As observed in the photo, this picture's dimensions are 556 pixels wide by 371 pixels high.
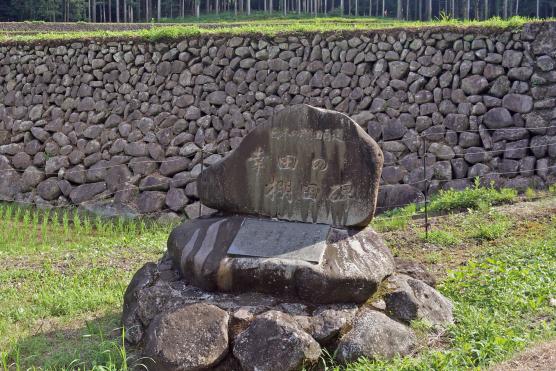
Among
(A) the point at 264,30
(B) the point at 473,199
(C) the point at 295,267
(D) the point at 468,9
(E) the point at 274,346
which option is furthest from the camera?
(D) the point at 468,9

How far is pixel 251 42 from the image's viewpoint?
41.5 ft

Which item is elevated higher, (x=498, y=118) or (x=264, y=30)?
(x=264, y=30)

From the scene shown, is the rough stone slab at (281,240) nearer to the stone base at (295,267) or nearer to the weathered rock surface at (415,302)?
the stone base at (295,267)

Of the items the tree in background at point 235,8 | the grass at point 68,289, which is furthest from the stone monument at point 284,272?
the tree in background at point 235,8

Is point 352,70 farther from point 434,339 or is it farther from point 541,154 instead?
point 434,339

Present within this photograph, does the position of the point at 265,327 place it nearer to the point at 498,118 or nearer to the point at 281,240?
the point at 281,240

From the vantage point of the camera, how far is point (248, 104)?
12469mm

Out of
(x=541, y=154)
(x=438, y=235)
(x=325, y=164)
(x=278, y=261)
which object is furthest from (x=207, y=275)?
(x=541, y=154)

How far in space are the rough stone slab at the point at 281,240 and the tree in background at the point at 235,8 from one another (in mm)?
32175

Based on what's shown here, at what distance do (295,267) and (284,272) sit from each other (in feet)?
0.31

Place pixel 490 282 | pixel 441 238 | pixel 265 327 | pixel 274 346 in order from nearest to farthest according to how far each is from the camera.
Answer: pixel 274 346
pixel 265 327
pixel 490 282
pixel 441 238

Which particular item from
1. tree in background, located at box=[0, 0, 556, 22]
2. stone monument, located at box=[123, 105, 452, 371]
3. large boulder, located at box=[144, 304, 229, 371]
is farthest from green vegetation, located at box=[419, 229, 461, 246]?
tree in background, located at box=[0, 0, 556, 22]

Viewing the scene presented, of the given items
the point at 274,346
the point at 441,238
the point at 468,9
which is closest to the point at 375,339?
the point at 274,346

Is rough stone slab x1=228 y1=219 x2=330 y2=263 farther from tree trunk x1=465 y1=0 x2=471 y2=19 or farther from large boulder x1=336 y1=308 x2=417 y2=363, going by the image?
tree trunk x1=465 y1=0 x2=471 y2=19
